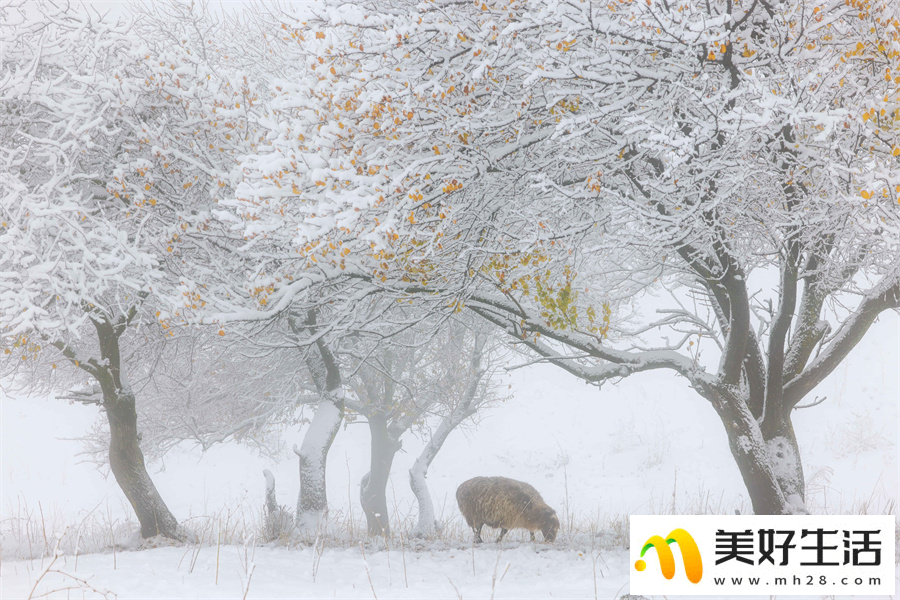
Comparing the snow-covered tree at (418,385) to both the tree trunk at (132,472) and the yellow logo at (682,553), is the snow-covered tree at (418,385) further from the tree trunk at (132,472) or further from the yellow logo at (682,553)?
the yellow logo at (682,553)

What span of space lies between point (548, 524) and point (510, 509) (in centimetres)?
52

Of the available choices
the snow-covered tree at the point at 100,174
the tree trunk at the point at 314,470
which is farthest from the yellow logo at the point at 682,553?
the tree trunk at the point at 314,470

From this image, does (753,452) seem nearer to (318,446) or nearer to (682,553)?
(682,553)

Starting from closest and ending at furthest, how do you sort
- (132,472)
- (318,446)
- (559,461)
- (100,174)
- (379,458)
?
(100,174), (132,472), (318,446), (379,458), (559,461)

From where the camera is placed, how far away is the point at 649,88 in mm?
5859

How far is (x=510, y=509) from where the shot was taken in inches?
304

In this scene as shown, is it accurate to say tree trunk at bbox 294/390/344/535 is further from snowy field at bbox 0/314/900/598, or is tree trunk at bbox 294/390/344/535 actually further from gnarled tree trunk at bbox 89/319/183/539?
gnarled tree trunk at bbox 89/319/183/539

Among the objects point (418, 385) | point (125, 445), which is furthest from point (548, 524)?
point (418, 385)

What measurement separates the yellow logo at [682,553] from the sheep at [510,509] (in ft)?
8.43

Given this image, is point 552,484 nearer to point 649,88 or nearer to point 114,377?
point 114,377

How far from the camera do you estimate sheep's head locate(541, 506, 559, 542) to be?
25.5 ft

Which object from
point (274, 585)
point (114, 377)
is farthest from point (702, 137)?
point (114, 377)

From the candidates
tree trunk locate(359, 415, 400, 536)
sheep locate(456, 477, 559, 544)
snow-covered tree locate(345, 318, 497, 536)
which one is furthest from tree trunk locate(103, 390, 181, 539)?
tree trunk locate(359, 415, 400, 536)

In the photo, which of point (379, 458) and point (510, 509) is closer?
point (510, 509)
